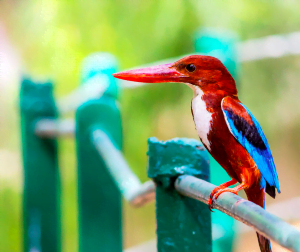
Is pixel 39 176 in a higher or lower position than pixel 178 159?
higher

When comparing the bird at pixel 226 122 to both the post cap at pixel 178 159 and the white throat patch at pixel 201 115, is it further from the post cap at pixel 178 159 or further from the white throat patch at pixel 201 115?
the post cap at pixel 178 159

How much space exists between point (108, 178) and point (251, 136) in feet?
1.77

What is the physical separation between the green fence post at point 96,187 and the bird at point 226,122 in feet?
1.68

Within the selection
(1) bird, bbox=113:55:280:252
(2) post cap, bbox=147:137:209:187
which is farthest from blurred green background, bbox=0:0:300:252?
(1) bird, bbox=113:55:280:252

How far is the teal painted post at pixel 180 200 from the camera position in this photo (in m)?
0.40

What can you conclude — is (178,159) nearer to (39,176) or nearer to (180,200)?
(180,200)

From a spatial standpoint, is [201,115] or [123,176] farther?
[123,176]

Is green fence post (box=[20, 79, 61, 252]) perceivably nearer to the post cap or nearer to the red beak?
the post cap

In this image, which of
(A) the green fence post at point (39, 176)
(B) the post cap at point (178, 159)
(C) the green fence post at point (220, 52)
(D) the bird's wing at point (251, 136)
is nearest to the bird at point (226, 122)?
(D) the bird's wing at point (251, 136)

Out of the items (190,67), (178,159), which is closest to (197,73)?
(190,67)

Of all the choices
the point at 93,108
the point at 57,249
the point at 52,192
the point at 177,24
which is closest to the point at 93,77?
the point at 93,108

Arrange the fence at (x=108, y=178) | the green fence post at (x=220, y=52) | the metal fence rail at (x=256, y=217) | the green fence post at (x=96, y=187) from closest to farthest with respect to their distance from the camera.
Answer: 1. the metal fence rail at (x=256, y=217)
2. the fence at (x=108, y=178)
3. the green fence post at (x=220, y=52)
4. the green fence post at (x=96, y=187)

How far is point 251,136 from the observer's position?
275 mm

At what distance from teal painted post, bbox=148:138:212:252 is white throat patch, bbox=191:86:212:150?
13 centimetres
